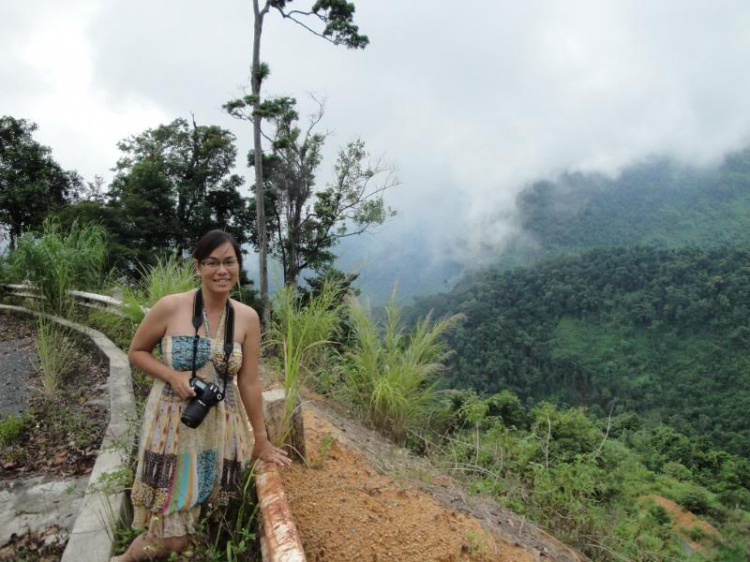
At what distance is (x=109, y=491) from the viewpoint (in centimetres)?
232

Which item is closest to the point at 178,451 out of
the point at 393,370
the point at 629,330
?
the point at 393,370

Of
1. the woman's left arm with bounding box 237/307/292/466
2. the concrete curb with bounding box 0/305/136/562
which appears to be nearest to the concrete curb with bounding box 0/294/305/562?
the concrete curb with bounding box 0/305/136/562

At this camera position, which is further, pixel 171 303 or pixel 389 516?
pixel 389 516

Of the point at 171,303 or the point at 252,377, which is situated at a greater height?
the point at 171,303

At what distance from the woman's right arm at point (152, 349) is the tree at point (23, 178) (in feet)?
63.4

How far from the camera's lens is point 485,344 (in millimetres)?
43938


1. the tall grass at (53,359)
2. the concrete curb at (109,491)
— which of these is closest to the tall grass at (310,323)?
the concrete curb at (109,491)

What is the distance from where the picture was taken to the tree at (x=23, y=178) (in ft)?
58.1

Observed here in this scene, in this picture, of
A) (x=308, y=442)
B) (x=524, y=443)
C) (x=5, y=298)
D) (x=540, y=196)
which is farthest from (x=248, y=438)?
(x=540, y=196)

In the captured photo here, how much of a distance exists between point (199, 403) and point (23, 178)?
68.6 ft

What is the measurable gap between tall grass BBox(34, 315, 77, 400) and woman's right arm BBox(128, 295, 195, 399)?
2.76 m

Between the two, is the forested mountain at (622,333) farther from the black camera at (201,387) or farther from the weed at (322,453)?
the black camera at (201,387)

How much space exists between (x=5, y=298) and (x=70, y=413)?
17.1 feet

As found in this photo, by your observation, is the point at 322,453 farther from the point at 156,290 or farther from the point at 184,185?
the point at 184,185
